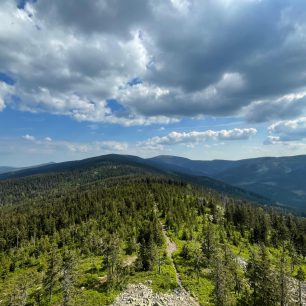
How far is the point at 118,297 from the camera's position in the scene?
203ft

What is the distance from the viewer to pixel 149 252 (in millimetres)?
80500

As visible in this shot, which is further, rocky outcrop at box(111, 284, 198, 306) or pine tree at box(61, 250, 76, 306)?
rocky outcrop at box(111, 284, 198, 306)

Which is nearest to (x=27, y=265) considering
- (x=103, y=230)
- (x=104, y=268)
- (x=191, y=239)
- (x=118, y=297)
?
(x=103, y=230)

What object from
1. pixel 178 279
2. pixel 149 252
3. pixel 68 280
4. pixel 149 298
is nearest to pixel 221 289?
pixel 149 298

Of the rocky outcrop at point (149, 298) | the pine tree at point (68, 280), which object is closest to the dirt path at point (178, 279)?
the rocky outcrop at point (149, 298)

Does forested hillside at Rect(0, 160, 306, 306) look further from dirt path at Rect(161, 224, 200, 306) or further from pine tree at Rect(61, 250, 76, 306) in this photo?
dirt path at Rect(161, 224, 200, 306)

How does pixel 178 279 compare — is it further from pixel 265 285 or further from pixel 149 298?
pixel 265 285

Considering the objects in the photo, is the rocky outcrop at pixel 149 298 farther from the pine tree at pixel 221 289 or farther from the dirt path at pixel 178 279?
the pine tree at pixel 221 289

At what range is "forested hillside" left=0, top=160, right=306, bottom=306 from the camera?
6212 centimetres

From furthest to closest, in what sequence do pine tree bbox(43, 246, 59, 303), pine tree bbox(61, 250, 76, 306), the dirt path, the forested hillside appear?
pine tree bbox(43, 246, 59, 303) → the dirt path → the forested hillside → pine tree bbox(61, 250, 76, 306)

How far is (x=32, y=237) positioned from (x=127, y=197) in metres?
58.2

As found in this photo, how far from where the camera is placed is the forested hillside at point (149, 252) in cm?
6212

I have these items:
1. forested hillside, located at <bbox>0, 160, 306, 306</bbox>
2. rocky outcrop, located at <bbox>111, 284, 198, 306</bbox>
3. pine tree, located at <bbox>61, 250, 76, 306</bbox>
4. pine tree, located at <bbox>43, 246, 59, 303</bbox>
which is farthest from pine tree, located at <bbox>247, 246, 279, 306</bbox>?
pine tree, located at <bbox>43, 246, 59, 303</bbox>

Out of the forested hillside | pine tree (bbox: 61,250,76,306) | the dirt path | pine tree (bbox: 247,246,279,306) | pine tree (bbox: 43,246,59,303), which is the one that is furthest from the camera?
pine tree (bbox: 43,246,59,303)
